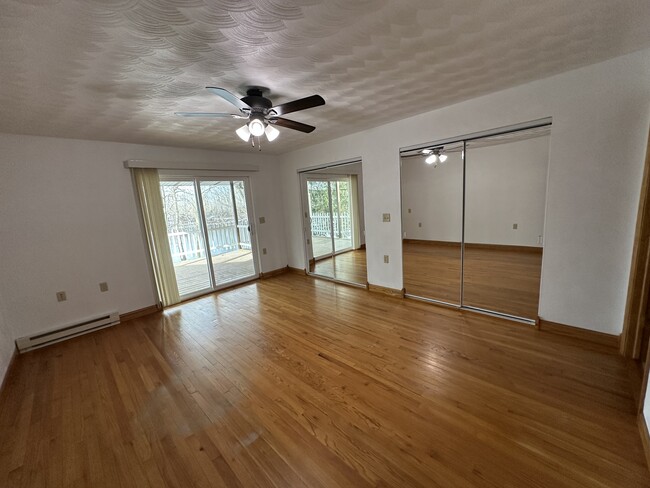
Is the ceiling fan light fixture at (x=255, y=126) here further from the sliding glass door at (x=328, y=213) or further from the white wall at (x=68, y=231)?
the sliding glass door at (x=328, y=213)

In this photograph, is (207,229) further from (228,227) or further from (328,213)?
(328,213)

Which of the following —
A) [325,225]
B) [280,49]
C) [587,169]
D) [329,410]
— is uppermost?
[280,49]

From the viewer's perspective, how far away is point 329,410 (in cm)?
180

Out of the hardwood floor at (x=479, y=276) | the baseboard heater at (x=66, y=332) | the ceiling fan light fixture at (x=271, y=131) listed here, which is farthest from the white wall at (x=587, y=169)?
the baseboard heater at (x=66, y=332)

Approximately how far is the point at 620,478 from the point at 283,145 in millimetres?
4625

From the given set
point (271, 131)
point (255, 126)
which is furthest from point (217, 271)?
point (255, 126)

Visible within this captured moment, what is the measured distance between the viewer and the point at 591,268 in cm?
229

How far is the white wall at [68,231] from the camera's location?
9.26 feet

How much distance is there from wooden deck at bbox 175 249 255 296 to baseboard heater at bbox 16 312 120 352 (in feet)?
3.17

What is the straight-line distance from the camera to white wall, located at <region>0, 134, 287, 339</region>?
282 cm

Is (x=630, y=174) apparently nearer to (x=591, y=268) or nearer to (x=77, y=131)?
(x=591, y=268)

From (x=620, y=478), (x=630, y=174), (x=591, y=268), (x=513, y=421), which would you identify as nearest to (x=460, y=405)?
(x=513, y=421)

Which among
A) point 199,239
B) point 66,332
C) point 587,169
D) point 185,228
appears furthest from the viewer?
point 199,239

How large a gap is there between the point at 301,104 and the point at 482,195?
286 centimetres
